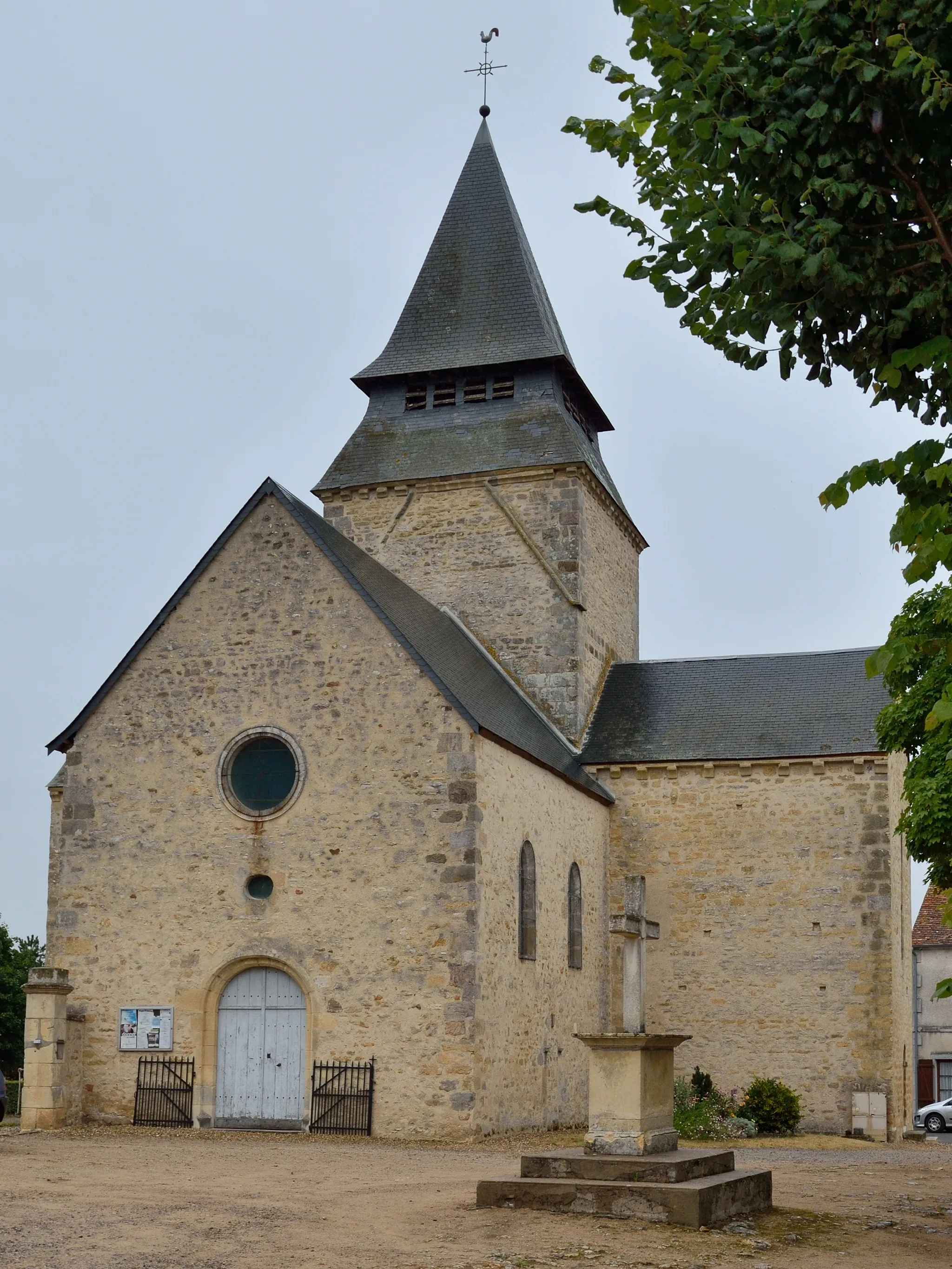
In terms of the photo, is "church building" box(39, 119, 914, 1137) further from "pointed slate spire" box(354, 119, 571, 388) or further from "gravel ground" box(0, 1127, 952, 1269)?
"gravel ground" box(0, 1127, 952, 1269)

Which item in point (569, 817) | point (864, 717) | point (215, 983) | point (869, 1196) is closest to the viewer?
point (869, 1196)

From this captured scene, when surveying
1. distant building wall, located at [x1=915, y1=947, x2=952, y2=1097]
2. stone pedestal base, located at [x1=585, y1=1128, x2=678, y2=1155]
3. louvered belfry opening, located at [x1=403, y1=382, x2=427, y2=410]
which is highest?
louvered belfry opening, located at [x1=403, y1=382, x2=427, y2=410]

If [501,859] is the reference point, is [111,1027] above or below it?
below

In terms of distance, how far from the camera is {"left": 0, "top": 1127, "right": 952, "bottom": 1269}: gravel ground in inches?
307

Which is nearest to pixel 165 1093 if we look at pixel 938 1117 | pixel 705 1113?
pixel 705 1113

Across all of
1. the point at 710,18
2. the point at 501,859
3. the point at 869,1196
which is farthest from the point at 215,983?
the point at 710,18

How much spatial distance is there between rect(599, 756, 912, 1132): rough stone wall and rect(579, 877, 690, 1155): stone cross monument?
9.51m

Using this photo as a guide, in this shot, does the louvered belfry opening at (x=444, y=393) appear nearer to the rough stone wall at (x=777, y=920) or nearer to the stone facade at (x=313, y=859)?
the stone facade at (x=313, y=859)

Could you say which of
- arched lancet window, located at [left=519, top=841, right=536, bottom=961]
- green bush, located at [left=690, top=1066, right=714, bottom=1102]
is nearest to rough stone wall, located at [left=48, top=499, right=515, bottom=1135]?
arched lancet window, located at [left=519, top=841, right=536, bottom=961]

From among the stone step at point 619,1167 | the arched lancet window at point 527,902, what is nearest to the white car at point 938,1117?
the arched lancet window at point 527,902

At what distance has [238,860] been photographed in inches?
671

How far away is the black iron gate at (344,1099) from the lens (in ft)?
52.3

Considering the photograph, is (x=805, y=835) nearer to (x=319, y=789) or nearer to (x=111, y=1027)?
(x=319, y=789)

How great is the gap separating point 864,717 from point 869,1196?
10.9 metres
